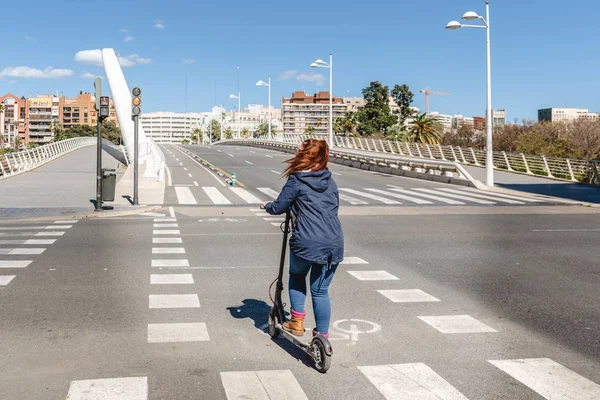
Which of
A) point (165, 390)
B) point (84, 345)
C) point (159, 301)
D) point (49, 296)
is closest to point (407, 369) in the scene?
point (165, 390)

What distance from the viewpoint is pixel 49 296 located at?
7.59 meters

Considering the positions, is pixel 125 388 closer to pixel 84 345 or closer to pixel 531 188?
pixel 84 345

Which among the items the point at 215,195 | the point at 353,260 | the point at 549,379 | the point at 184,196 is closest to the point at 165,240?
the point at 353,260

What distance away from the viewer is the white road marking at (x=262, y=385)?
4.50 m

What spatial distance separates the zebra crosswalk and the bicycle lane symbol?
14237 millimetres

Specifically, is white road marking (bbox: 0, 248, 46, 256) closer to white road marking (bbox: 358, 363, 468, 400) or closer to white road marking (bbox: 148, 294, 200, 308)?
white road marking (bbox: 148, 294, 200, 308)

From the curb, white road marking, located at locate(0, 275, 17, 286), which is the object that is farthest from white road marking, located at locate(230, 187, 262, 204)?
white road marking, located at locate(0, 275, 17, 286)

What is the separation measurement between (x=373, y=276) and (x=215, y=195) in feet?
50.3

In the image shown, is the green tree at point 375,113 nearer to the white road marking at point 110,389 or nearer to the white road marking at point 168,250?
the white road marking at point 168,250

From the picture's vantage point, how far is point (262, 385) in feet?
15.5

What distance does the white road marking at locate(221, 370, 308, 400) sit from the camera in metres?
4.50

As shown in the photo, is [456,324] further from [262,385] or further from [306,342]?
[262,385]

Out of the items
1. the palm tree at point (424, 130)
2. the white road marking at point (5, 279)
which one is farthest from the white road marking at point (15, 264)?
the palm tree at point (424, 130)

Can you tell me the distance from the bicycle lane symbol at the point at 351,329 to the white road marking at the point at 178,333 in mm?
1194
